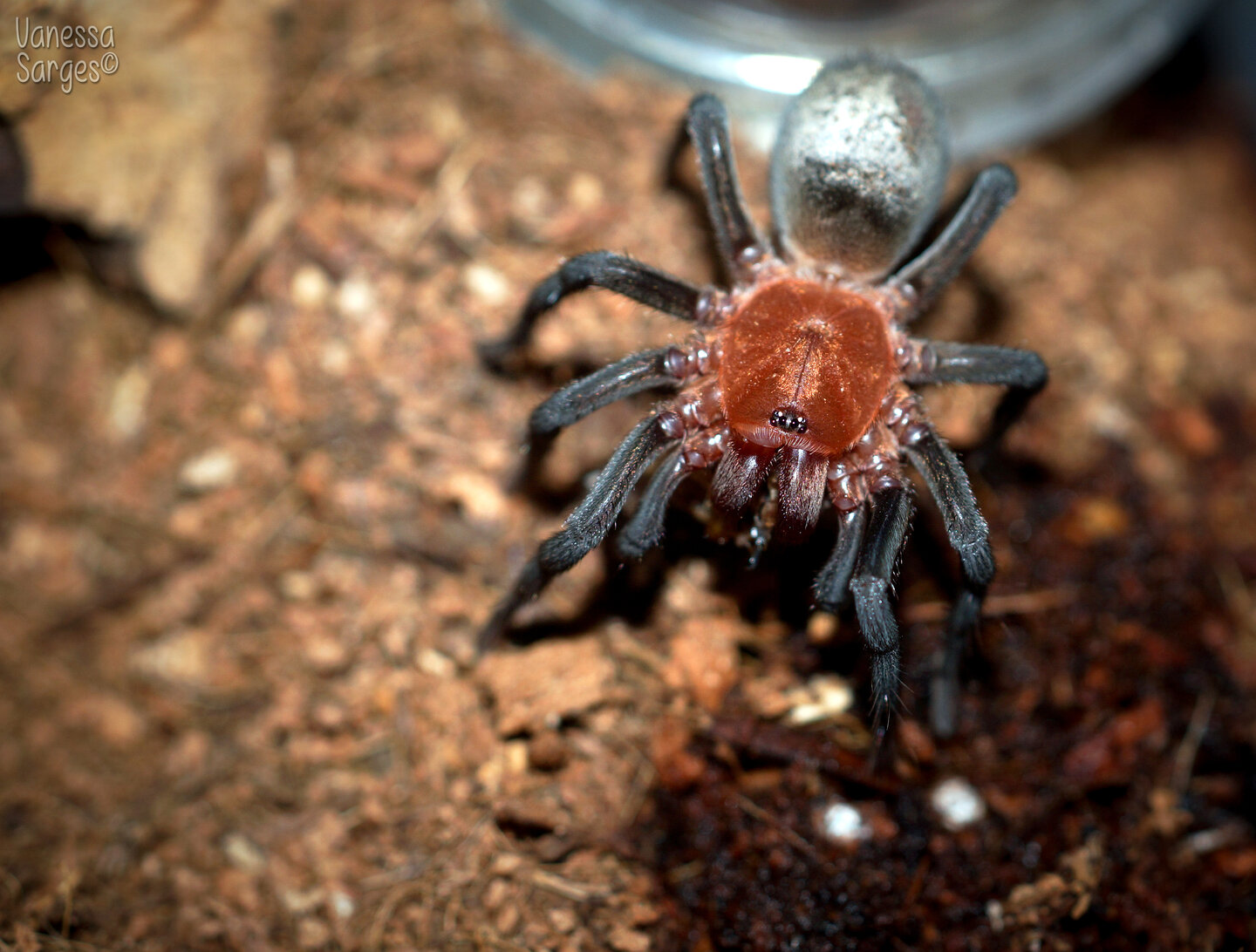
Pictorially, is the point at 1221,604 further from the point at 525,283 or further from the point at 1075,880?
the point at 525,283

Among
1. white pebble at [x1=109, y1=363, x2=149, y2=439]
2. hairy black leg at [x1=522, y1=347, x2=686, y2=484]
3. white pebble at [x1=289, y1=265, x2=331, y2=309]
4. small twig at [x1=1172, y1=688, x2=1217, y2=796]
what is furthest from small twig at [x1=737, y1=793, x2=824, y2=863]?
white pebble at [x1=109, y1=363, x2=149, y2=439]

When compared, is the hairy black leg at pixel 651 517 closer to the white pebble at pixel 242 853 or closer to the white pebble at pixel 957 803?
the white pebble at pixel 957 803

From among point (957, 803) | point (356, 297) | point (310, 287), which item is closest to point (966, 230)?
point (957, 803)

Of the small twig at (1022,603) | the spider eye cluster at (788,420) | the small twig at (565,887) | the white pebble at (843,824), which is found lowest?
the small twig at (565,887)

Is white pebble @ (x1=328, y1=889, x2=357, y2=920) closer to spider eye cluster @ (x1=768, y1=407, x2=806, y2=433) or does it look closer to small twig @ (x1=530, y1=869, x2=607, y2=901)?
small twig @ (x1=530, y1=869, x2=607, y2=901)

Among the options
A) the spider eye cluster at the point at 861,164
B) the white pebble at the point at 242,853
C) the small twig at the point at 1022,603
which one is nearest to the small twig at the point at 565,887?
the white pebble at the point at 242,853

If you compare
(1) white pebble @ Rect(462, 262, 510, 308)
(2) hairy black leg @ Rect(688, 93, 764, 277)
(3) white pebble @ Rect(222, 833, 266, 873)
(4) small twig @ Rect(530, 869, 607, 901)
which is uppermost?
(2) hairy black leg @ Rect(688, 93, 764, 277)

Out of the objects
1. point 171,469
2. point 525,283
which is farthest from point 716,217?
point 171,469
